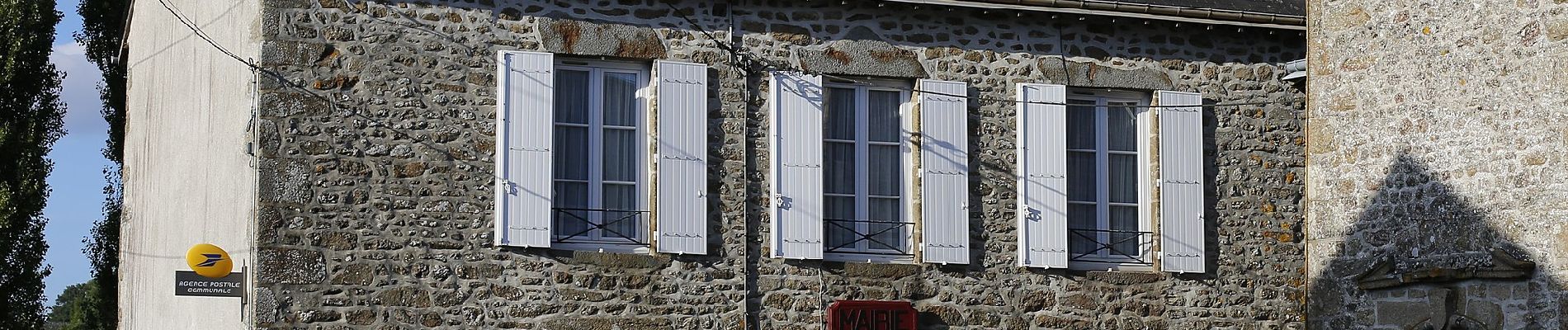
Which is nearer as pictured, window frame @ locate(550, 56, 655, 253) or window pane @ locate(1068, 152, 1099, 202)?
window frame @ locate(550, 56, 655, 253)

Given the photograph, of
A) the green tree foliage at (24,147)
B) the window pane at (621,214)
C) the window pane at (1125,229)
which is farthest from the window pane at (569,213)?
the green tree foliage at (24,147)

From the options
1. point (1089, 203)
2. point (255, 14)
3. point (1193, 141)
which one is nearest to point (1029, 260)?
point (1089, 203)

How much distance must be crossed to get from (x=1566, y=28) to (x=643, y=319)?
16.5 feet

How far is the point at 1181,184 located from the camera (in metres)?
11.2

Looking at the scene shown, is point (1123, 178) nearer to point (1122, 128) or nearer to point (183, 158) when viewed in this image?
point (1122, 128)

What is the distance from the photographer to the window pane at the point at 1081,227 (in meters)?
→ 11.1

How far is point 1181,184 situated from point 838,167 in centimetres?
214

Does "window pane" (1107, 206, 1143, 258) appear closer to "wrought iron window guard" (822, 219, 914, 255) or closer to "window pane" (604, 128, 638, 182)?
"wrought iron window guard" (822, 219, 914, 255)

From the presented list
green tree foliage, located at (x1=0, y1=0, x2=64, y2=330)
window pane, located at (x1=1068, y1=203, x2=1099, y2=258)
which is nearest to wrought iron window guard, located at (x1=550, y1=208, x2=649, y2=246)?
window pane, located at (x1=1068, y1=203, x2=1099, y2=258)

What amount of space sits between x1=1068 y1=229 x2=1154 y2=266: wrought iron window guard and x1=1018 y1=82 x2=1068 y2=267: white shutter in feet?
0.66

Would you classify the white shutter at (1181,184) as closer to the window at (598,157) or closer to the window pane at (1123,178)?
the window pane at (1123,178)

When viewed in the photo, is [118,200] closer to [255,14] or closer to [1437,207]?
[255,14]

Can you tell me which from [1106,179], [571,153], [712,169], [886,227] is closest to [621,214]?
[571,153]

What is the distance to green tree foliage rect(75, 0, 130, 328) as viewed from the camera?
56.4ft
